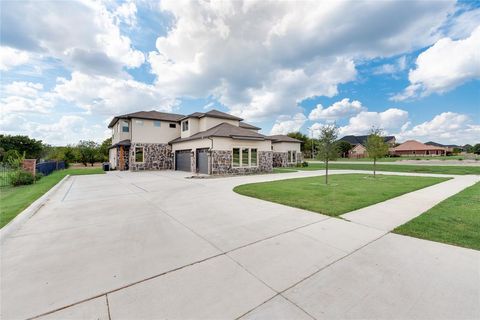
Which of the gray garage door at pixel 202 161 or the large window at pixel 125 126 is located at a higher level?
the large window at pixel 125 126

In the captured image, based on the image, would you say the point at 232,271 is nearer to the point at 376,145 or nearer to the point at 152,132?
the point at 376,145

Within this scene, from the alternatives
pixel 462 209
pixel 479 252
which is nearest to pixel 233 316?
pixel 479 252

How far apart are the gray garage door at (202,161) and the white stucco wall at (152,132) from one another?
687 cm

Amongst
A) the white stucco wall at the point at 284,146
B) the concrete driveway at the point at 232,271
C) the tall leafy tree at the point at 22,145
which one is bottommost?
the concrete driveway at the point at 232,271

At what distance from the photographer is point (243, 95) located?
23125mm

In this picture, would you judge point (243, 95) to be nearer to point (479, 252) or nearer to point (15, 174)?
point (15, 174)

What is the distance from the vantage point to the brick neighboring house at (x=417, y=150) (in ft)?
211

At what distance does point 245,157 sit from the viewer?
18.4 m

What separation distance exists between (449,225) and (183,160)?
20.2 m

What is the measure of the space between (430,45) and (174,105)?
25.3 metres

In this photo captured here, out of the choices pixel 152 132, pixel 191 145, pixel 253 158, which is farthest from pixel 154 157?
pixel 253 158

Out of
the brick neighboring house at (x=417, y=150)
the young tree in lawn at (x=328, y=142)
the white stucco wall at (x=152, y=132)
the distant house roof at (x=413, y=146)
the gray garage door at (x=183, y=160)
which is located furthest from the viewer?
the distant house roof at (x=413, y=146)

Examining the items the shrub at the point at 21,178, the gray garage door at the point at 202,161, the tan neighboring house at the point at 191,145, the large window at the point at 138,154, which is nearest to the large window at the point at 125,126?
the tan neighboring house at the point at 191,145

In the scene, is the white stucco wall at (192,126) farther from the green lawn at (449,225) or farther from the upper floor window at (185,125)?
the green lawn at (449,225)
